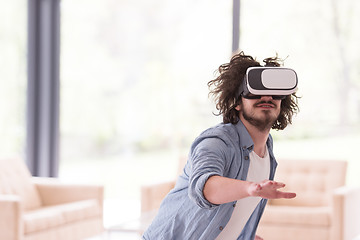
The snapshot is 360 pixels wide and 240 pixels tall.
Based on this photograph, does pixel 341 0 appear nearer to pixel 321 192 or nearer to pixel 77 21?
pixel 321 192

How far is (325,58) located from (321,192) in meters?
1.70

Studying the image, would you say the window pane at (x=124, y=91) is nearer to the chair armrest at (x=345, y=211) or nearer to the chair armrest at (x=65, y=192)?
the chair armrest at (x=65, y=192)

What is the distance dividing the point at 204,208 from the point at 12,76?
5.07 m

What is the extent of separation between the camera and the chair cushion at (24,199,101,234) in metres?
4.34

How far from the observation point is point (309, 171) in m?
5.16

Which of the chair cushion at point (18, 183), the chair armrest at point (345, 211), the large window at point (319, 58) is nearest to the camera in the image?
the chair armrest at point (345, 211)

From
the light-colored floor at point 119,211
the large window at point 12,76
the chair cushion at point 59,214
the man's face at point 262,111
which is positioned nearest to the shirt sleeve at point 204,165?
the man's face at point 262,111

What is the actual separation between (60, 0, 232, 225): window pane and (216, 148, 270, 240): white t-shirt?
4.73m

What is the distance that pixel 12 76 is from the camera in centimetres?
641

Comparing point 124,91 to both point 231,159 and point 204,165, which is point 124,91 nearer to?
point 231,159

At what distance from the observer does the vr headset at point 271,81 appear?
5.86ft

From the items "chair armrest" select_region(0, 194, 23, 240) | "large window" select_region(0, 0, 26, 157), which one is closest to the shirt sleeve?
"chair armrest" select_region(0, 194, 23, 240)

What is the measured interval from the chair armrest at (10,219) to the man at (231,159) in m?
2.41

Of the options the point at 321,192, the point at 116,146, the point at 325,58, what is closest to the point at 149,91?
the point at 116,146
